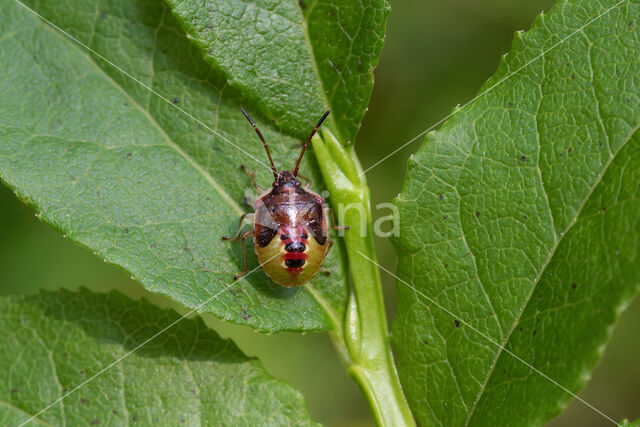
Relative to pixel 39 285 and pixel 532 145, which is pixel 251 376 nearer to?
pixel 532 145

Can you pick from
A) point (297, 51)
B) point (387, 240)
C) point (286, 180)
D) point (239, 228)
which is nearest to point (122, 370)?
point (239, 228)

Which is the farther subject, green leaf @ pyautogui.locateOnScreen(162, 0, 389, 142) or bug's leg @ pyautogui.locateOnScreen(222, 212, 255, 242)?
bug's leg @ pyautogui.locateOnScreen(222, 212, 255, 242)

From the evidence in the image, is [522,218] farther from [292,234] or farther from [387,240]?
[387,240]

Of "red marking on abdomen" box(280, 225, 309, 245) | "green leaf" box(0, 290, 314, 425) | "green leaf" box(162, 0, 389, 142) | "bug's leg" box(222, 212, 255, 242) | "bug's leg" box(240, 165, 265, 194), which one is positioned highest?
"green leaf" box(162, 0, 389, 142)

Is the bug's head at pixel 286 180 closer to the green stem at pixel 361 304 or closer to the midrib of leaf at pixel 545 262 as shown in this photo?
the green stem at pixel 361 304

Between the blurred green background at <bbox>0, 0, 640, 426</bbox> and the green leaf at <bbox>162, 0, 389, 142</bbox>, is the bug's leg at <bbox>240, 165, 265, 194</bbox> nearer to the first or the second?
the green leaf at <bbox>162, 0, 389, 142</bbox>

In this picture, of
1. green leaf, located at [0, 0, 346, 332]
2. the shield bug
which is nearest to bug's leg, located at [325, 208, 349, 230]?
the shield bug
